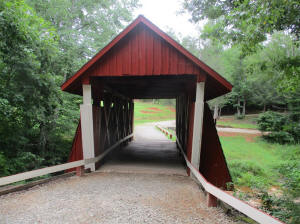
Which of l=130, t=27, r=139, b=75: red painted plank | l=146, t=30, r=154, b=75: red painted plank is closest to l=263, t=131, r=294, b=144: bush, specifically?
l=146, t=30, r=154, b=75: red painted plank

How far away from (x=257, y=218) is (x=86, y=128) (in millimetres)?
4603

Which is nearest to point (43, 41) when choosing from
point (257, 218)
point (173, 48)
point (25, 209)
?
point (173, 48)

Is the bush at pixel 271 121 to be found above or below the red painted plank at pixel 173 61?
below

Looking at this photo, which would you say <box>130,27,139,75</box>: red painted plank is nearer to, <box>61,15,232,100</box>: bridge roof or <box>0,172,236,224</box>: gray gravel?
<box>61,15,232,100</box>: bridge roof

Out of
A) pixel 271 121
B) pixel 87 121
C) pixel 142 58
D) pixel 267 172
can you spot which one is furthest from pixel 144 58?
pixel 271 121

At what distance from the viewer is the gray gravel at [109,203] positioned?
119 inches

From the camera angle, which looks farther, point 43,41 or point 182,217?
point 43,41

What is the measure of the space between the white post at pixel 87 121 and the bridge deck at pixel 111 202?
858mm

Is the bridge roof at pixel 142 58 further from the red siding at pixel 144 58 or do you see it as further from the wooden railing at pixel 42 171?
the wooden railing at pixel 42 171

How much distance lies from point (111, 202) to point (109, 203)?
0.06 m

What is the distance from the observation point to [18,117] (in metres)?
6.42

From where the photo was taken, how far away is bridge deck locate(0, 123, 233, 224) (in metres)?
3.02

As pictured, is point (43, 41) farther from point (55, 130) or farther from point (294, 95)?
point (294, 95)

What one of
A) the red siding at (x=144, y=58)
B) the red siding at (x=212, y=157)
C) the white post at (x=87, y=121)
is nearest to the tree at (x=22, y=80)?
the white post at (x=87, y=121)
